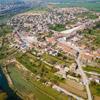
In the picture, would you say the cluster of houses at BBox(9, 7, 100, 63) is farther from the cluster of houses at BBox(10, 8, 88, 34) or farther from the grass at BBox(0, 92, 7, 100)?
the grass at BBox(0, 92, 7, 100)

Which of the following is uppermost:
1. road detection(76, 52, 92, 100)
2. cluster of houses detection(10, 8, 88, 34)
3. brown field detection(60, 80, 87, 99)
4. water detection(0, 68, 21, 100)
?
road detection(76, 52, 92, 100)

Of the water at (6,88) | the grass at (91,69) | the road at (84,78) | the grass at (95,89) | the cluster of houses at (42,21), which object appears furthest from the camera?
the cluster of houses at (42,21)

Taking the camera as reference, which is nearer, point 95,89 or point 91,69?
point 95,89

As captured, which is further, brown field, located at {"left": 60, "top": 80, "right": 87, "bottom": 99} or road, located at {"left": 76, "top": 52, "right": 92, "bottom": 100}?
brown field, located at {"left": 60, "top": 80, "right": 87, "bottom": 99}

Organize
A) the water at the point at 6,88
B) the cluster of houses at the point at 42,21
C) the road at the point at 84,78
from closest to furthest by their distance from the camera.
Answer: the road at the point at 84,78
the water at the point at 6,88
the cluster of houses at the point at 42,21

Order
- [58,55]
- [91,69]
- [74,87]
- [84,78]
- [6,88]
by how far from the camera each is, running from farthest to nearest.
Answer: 1. [58,55]
2. [91,69]
3. [84,78]
4. [6,88]
5. [74,87]

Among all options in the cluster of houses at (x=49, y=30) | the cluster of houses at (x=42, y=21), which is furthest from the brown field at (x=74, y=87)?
the cluster of houses at (x=42, y=21)

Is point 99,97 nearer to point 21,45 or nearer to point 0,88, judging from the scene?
point 0,88

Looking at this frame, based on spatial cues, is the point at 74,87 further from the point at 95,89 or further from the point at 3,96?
the point at 3,96

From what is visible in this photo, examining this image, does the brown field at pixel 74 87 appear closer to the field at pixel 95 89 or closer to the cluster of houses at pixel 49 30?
the field at pixel 95 89

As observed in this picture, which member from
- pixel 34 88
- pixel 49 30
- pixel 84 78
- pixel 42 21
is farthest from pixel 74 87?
pixel 42 21

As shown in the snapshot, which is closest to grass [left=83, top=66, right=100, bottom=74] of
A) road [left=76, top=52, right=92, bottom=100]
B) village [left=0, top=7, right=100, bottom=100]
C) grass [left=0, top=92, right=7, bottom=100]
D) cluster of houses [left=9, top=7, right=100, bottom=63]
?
village [left=0, top=7, right=100, bottom=100]
